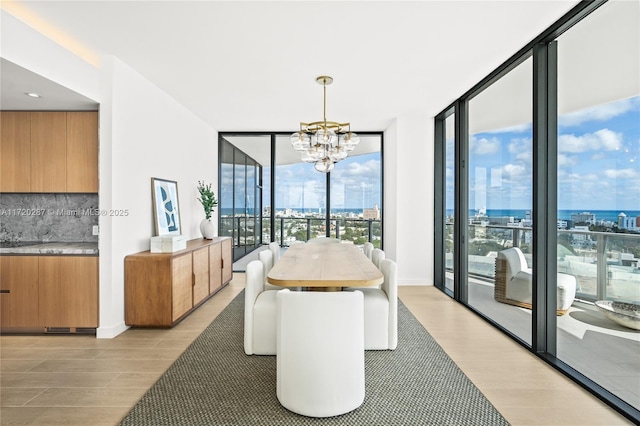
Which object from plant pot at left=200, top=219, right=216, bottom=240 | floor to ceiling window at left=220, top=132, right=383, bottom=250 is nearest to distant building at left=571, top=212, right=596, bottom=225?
floor to ceiling window at left=220, top=132, right=383, bottom=250

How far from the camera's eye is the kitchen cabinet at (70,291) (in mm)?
3426

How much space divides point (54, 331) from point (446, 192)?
517 cm

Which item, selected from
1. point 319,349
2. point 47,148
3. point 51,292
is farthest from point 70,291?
point 319,349

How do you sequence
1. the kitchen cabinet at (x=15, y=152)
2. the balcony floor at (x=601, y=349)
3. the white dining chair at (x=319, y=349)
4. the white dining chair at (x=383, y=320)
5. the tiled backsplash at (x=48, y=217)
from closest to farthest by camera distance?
the white dining chair at (x=319, y=349), the balcony floor at (x=601, y=349), the white dining chair at (x=383, y=320), the kitchen cabinet at (x=15, y=152), the tiled backsplash at (x=48, y=217)

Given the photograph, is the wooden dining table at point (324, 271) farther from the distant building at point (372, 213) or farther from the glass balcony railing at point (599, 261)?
the distant building at point (372, 213)

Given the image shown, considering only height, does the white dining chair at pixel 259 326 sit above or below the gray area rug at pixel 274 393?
above

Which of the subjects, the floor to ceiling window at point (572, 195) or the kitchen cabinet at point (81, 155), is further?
the kitchen cabinet at point (81, 155)

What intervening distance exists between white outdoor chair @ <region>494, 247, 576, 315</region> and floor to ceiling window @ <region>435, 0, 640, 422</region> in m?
0.02

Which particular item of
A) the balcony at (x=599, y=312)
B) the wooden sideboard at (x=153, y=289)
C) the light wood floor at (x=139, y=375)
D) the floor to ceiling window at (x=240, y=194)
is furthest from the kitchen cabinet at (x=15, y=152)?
the balcony at (x=599, y=312)

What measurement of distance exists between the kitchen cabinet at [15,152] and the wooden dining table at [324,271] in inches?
111

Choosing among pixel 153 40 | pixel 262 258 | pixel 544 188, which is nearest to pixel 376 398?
pixel 262 258

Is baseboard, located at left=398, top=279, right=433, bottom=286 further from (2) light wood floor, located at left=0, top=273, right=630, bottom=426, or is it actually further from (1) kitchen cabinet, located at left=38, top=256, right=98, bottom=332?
(1) kitchen cabinet, located at left=38, top=256, right=98, bottom=332

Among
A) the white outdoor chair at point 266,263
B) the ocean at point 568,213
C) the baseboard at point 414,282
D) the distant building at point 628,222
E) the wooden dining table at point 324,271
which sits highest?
the ocean at point 568,213

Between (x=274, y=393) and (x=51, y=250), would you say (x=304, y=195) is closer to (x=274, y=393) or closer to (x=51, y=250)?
(x=51, y=250)
